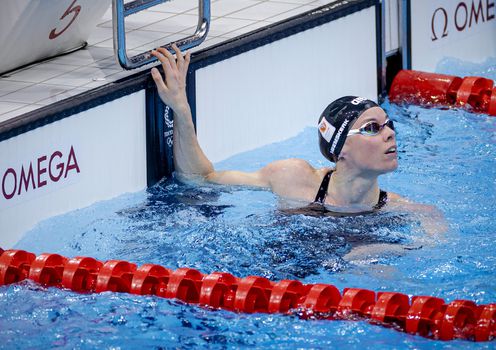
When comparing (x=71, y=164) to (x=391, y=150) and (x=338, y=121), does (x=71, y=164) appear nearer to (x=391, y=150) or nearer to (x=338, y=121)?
(x=338, y=121)

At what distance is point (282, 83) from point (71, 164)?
5.19ft

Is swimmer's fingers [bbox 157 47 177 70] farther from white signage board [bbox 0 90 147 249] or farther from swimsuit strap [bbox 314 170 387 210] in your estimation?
swimsuit strap [bbox 314 170 387 210]

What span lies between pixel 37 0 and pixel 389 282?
209 cm

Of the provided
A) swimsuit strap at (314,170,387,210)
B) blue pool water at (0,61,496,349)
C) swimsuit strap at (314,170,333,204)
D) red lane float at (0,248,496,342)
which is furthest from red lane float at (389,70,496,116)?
red lane float at (0,248,496,342)

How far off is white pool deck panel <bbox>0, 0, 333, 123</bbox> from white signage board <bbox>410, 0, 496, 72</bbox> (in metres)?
0.86

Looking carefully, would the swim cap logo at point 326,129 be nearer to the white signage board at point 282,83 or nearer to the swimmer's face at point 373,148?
the swimmer's face at point 373,148

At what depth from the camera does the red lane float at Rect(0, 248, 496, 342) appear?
138 inches

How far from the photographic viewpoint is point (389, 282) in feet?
13.1

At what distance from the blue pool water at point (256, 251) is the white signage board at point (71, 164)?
0.07 m

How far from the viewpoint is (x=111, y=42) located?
5699 millimetres

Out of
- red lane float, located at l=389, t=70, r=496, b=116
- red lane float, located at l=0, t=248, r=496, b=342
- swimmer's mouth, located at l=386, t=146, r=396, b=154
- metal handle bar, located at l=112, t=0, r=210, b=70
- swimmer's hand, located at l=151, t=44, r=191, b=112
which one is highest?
metal handle bar, located at l=112, t=0, r=210, b=70

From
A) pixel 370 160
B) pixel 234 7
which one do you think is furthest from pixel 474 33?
pixel 370 160

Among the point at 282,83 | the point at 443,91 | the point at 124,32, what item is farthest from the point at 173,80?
the point at 443,91

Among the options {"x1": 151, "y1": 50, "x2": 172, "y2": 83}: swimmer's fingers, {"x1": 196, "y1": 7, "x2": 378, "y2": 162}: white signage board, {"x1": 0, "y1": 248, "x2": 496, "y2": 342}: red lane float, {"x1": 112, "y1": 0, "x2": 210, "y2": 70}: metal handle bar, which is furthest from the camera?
{"x1": 196, "y1": 7, "x2": 378, "y2": 162}: white signage board
